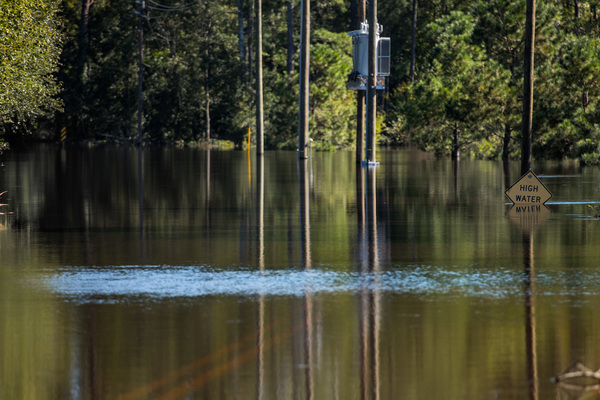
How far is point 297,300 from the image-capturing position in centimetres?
1104

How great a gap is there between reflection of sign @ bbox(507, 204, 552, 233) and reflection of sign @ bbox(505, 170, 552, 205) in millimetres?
164

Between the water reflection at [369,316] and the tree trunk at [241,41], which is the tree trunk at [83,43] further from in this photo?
the water reflection at [369,316]

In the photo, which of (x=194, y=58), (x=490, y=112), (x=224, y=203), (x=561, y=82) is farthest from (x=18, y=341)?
(x=194, y=58)

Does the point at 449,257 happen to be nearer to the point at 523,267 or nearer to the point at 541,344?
the point at 523,267

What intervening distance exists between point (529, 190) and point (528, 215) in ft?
6.46

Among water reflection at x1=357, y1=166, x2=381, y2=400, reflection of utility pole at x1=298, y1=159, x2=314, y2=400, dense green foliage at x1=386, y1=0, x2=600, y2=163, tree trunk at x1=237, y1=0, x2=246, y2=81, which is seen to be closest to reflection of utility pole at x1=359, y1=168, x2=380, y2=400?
water reflection at x1=357, y1=166, x2=381, y2=400

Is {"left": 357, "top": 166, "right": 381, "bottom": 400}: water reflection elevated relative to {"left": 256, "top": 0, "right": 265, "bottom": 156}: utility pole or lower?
lower

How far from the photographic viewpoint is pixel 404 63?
307 feet

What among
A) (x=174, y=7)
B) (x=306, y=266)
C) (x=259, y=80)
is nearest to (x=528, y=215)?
(x=306, y=266)

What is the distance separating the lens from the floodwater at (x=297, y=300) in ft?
25.8

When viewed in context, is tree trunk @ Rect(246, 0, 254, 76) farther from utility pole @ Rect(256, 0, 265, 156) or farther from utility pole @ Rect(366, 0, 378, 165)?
utility pole @ Rect(366, 0, 378, 165)

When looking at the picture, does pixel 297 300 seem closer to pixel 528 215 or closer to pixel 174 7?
pixel 528 215

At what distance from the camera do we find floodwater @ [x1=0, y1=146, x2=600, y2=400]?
310 inches

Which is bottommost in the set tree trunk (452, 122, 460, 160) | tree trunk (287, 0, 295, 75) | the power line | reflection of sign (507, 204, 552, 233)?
reflection of sign (507, 204, 552, 233)
